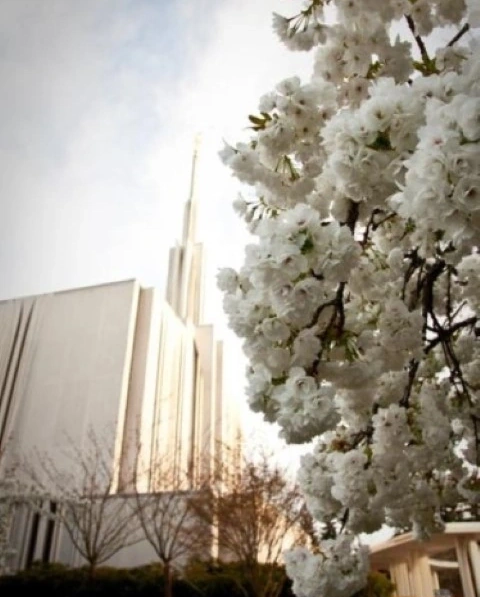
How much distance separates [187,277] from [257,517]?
41.5ft

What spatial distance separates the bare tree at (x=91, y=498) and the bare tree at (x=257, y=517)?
227cm

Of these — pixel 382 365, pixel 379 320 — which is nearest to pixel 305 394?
pixel 382 365

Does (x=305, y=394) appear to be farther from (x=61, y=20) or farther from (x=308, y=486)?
(x=61, y=20)

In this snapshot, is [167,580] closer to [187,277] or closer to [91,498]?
[91,498]

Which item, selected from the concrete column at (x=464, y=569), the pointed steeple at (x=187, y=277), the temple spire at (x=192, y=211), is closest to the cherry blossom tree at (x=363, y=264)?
the concrete column at (x=464, y=569)

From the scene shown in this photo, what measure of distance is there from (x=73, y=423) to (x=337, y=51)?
1520cm

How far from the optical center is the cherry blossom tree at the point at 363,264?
1.50 meters

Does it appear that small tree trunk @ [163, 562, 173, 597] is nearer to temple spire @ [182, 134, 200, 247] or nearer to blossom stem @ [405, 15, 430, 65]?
blossom stem @ [405, 15, 430, 65]

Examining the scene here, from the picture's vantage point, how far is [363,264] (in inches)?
88.3

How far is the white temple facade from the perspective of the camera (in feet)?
49.2

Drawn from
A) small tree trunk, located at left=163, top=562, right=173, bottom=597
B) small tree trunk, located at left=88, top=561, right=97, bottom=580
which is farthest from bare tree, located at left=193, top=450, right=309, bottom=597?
small tree trunk, located at left=88, top=561, right=97, bottom=580

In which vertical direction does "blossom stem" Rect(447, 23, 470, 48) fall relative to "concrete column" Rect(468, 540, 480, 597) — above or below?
above

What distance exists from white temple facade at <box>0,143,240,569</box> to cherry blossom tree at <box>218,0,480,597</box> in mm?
12285

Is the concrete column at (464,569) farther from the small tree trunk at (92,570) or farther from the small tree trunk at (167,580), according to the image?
the small tree trunk at (92,570)
